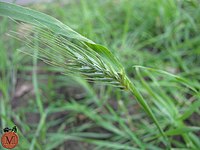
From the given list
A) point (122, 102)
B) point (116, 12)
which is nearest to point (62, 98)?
point (122, 102)

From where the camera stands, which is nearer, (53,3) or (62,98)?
(62,98)

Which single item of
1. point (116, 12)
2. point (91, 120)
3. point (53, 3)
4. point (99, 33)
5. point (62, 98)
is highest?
point (53, 3)

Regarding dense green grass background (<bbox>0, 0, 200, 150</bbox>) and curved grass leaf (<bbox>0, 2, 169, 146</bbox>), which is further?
dense green grass background (<bbox>0, 0, 200, 150</bbox>)

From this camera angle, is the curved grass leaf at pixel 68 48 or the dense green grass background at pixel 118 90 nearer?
the curved grass leaf at pixel 68 48

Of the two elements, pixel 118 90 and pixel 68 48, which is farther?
pixel 118 90

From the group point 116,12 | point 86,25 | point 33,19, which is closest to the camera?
point 33,19

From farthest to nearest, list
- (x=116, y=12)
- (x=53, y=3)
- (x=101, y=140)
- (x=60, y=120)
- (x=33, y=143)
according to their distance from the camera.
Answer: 1. (x=53, y=3)
2. (x=116, y=12)
3. (x=60, y=120)
4. (x=101, y=140)
5. (x=33, y=143)

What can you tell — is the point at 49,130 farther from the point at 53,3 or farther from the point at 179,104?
the point at 53,3

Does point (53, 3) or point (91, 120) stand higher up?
point (53, 3)
